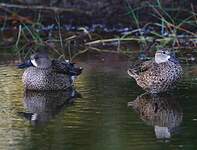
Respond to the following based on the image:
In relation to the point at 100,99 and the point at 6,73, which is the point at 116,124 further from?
the point at 6,73

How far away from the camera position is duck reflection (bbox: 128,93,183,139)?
7589mm

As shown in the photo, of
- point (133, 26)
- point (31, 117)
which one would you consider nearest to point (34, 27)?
point (133, 26)

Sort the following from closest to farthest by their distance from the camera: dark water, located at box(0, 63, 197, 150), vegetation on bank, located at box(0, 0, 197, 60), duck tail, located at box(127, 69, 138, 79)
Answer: dark water, located at box(0, 63, 197, 150) < duck tail, located at box(127, 69, 138, 79) < vegetation on bank, located at box(0, 0, 197, 60)

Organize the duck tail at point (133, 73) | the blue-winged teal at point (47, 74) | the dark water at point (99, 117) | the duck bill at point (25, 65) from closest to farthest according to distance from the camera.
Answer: the dark water at point (99, 117), the duck tail at point (133, 73), the blue-winged teal at point (47, 74), the duck bill at point (25, 65)

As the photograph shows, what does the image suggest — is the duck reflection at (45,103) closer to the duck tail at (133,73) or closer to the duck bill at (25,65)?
the duck bill at (25,65)

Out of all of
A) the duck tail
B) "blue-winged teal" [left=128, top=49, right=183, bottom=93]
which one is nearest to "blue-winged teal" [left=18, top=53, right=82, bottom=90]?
the duck tail

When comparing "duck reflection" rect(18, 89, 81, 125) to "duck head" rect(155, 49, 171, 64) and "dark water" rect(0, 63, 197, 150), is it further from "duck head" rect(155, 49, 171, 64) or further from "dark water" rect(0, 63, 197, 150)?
"duck head" rect(155, 49, 171, 64)

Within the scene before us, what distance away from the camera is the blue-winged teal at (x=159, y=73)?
9.64 metres

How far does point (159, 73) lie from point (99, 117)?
1817mm

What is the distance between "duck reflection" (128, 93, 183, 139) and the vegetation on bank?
3.39 metres

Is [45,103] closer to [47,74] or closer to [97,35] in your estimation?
[47,74]

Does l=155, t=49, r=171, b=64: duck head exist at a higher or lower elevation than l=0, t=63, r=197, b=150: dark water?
higher

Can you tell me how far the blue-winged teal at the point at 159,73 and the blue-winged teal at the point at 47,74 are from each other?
740mm

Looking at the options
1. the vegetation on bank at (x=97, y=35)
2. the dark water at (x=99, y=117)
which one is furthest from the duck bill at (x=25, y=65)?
the vegetation on bank at (x=97, y=35)
